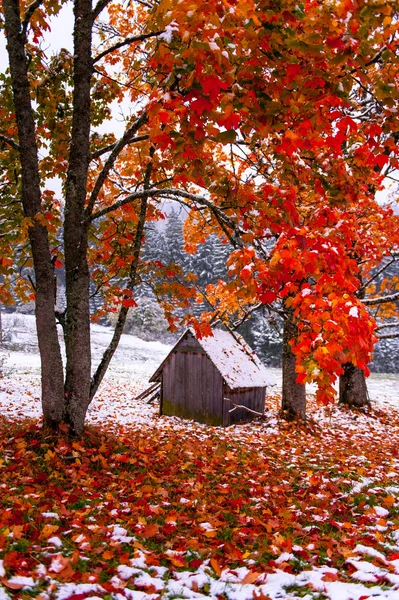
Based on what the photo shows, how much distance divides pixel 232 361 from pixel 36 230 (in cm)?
1109

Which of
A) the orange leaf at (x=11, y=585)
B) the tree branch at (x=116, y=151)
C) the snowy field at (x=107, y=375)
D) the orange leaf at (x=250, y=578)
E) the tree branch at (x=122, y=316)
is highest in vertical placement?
the tree branch at (x=116, y=151)

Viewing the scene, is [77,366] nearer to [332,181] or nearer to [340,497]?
[340,497]

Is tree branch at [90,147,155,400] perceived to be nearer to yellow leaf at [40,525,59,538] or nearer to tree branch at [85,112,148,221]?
tree branch at [85,112,148,221]

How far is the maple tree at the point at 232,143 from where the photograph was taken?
12.2ft

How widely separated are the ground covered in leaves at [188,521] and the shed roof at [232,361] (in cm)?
654

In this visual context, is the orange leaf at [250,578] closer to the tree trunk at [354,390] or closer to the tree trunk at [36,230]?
the tree trunk at [36,230]

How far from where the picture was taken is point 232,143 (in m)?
5.32

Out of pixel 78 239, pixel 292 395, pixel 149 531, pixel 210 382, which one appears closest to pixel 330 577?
pixel 149 531

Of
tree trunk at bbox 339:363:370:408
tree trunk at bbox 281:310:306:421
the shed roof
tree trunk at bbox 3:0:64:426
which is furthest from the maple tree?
tree trunk at bbox 339:363:370:408

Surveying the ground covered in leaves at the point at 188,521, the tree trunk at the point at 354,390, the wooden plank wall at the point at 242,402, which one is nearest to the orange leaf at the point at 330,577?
the ground covered in leaves at the point at 188,521

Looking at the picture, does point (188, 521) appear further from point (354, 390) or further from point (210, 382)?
point (354, 390)

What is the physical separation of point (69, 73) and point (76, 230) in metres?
3.22

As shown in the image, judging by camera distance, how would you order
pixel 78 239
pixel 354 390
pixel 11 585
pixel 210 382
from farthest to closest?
pixel 354 390
pixel 210 382
pixel 78 239
pixel 11 585

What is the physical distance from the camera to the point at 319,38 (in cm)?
389
